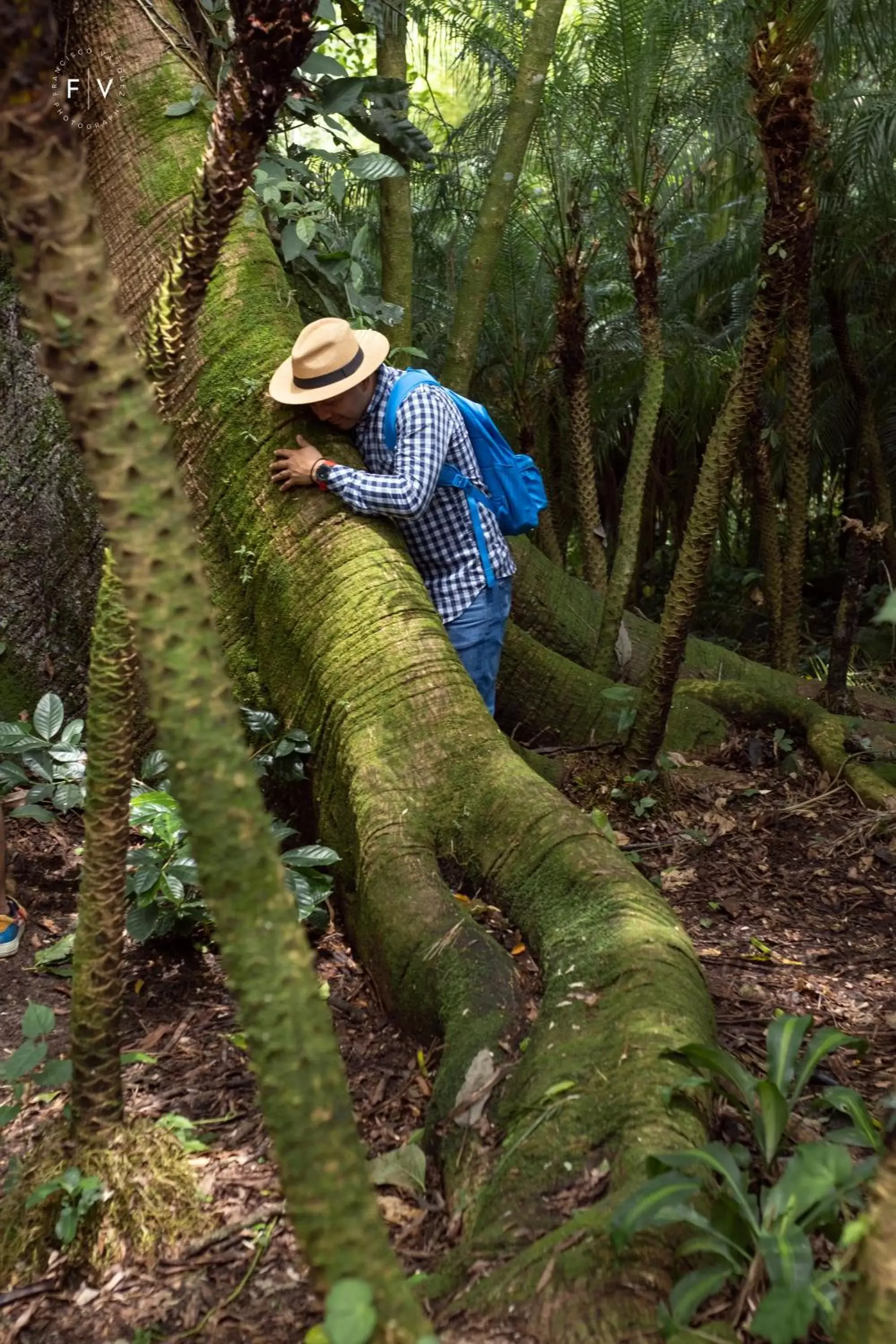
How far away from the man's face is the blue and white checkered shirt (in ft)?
0.14

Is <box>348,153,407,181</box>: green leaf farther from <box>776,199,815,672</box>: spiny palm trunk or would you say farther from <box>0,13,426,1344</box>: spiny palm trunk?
<box>0,13,426,1344</box>: spiny palm trunk

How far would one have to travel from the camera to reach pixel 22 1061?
2.33 metres

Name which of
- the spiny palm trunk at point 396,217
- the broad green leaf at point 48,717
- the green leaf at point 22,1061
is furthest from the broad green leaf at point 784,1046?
the spiny palm trunk at point 396,217

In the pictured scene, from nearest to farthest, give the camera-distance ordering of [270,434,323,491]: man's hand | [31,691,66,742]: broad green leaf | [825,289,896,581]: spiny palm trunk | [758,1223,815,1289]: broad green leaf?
[758,1223,815,1289]: broad green leaf, [270,434,323,491]: man's hand, [31,691,66,742]: broad green leaf, [825,289,896,581]: spiny palm trunk

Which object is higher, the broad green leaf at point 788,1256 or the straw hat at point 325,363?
the straw hat at point 325,363

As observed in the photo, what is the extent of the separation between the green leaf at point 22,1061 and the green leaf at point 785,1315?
1487 millimetres

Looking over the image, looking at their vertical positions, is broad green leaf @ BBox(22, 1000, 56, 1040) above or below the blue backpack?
below

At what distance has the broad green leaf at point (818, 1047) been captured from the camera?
2.28 m

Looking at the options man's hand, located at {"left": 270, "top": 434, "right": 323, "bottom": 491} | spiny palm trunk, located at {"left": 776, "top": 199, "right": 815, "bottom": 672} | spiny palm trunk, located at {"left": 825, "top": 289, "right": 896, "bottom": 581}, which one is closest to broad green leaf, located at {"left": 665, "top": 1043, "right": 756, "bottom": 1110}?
man's hand, located at {"left": 270, "top": 434, "right": 323, "bottom": 491}

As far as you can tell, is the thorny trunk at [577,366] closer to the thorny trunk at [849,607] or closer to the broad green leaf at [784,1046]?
the thorny trunk at [849,607]

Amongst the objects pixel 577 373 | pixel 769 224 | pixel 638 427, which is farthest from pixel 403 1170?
pixel 577 373

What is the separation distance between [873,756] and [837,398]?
8.66 meters

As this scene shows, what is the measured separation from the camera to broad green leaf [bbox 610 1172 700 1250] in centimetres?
178

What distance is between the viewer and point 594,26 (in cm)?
754
